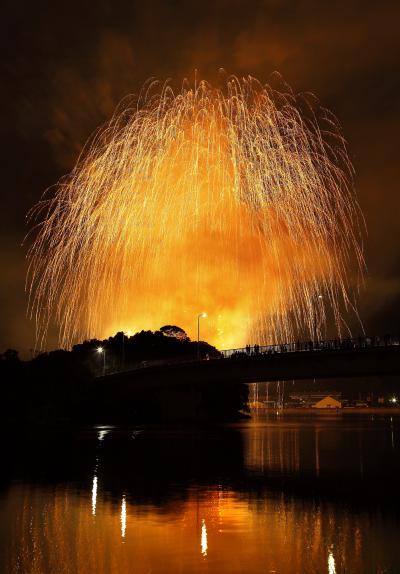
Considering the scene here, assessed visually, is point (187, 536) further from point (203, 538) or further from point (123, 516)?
point (123, 516)

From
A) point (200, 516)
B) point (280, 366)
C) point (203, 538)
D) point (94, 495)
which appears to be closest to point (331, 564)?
point (203, 538)

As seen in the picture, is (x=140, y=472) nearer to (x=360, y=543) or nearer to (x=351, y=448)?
(x=360, y=543)

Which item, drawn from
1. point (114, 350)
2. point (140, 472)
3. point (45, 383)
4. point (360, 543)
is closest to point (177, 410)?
point (45, 383)

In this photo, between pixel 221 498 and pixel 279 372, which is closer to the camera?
pixel 221 498

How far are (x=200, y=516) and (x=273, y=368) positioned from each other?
209ft

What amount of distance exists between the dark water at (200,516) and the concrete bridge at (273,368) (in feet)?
101

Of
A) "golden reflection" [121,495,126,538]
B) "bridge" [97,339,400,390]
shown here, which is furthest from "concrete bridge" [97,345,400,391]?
"golden reflection" [121,495,126,538]

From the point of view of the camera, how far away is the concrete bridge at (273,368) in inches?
2940

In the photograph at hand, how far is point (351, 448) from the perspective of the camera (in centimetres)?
5641

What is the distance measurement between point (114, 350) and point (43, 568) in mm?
163835

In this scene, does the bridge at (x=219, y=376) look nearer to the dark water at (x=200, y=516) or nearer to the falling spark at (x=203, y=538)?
the dark water at (x=200, y=516)

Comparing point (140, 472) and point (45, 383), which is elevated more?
point (45, 383)

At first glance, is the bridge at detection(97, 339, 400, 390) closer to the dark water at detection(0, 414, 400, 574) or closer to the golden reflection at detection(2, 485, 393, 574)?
the dark water at detection(0, 414, 400, 574)

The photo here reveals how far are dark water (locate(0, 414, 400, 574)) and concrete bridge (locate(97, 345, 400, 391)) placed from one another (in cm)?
3074
